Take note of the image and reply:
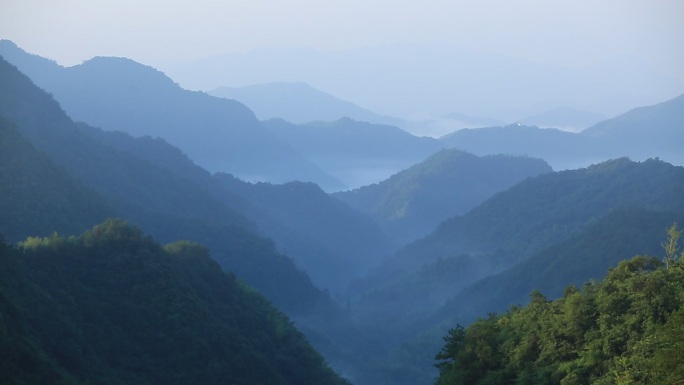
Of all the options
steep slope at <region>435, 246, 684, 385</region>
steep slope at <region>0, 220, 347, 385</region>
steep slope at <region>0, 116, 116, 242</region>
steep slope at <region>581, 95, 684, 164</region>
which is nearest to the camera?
steep slope at <region>435, 246, 684, 385</region>

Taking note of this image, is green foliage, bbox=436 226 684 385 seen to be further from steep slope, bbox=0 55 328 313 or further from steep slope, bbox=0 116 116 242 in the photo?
steep slope, bbox=0 55 328 313

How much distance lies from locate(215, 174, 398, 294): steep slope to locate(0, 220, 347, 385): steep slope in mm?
60172

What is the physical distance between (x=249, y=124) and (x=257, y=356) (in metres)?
146

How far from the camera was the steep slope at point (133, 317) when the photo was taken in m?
28.5

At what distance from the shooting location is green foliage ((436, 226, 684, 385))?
1562 cm

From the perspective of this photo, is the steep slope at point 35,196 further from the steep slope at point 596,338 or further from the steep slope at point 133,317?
the steep slope at point 596,338

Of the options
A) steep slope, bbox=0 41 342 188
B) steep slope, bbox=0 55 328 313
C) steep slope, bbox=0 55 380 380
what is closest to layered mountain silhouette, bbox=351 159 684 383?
steep slope, bbox=0 55 380 380

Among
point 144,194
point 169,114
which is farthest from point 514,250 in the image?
point 169,114

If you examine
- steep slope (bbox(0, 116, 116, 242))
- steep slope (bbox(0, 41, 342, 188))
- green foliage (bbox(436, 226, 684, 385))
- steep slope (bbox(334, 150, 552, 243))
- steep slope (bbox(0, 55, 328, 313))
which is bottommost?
green foliage (bbox(436, 226, 684, 385))

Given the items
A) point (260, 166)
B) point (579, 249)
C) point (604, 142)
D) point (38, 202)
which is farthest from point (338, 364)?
point (604, 142)

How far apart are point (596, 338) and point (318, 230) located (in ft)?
327

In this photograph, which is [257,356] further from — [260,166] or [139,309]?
[260,166]

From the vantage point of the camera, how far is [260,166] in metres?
178

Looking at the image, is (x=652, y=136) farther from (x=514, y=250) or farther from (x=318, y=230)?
(x=514, y=250)
